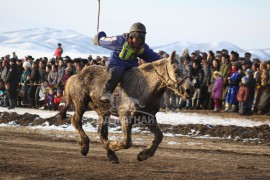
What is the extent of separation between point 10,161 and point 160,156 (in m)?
3.58

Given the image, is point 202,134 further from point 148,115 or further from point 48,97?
point 48,97

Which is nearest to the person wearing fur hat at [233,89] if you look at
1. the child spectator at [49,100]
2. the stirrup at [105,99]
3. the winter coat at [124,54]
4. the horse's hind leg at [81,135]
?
the child spectator at [49,100]

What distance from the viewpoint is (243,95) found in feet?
75.5

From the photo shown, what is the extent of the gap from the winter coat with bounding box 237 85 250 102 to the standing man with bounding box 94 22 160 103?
11.3m

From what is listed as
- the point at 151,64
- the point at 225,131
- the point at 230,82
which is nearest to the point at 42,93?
the point at 230,82

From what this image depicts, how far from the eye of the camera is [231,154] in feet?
48.4

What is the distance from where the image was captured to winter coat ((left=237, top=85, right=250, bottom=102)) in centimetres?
2284

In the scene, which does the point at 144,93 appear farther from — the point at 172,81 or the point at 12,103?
the point at 12,103

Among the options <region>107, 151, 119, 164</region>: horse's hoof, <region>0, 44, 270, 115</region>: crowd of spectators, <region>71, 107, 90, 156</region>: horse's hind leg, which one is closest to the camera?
<region>107, 151, 119, 164</region>: horse's hoof

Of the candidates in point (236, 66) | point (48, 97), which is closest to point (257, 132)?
point (236, 66)

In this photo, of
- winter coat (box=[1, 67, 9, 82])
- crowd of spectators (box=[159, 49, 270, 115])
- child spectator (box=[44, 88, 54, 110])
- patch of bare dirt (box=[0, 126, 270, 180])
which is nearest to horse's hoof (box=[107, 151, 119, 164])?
patch of bare dirt (box=[0, 126, 270, 180])

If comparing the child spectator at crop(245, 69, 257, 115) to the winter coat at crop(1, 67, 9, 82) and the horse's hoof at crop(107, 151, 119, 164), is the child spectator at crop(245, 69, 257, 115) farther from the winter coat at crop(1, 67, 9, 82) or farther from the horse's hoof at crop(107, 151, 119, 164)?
the winter coat at crop(1, 67, 9, 82)

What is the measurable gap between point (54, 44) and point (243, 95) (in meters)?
73.2

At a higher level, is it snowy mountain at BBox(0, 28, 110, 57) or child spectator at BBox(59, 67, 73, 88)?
snowy mountain at BBox(0, 28, 110, 57)
